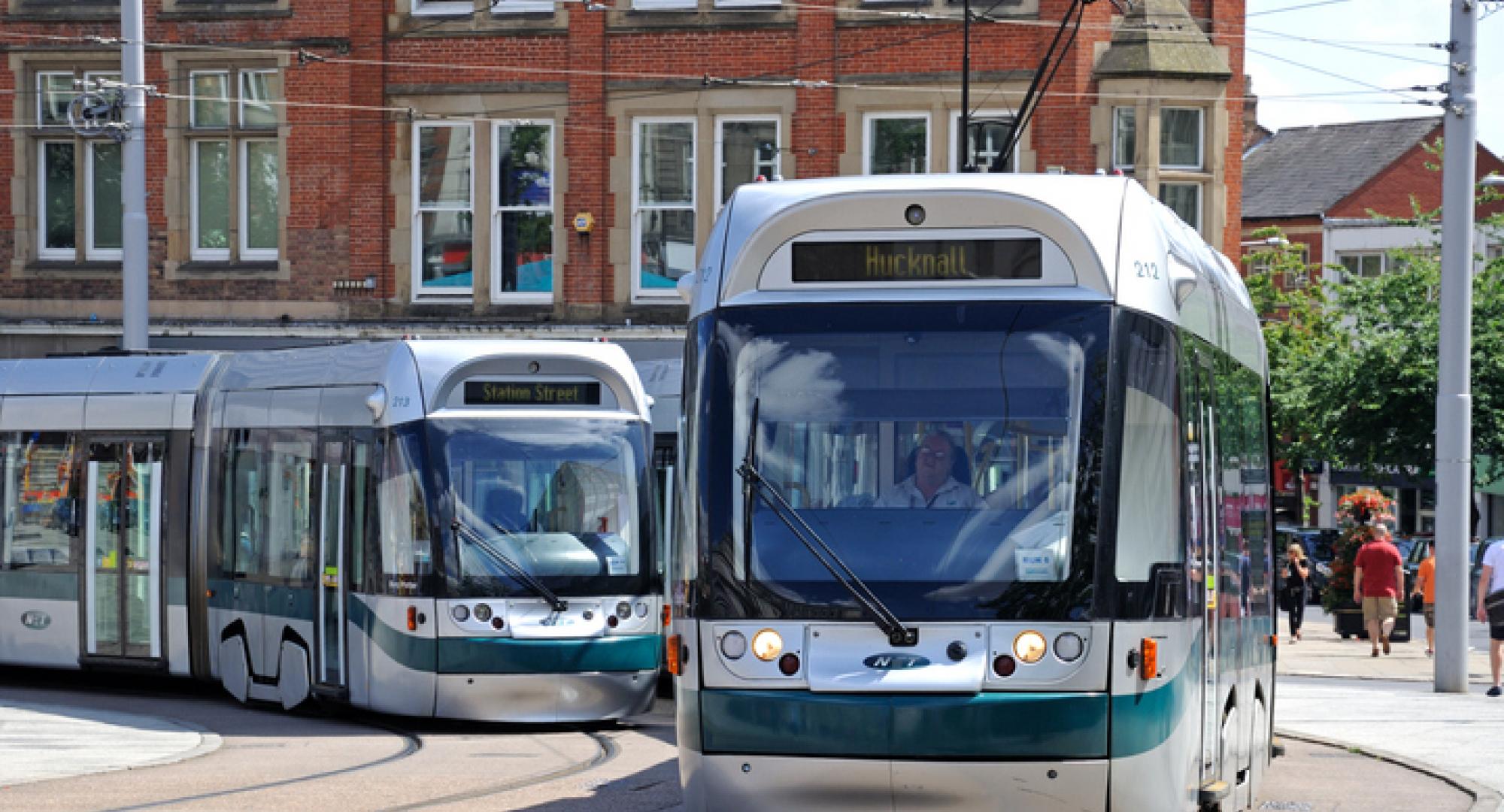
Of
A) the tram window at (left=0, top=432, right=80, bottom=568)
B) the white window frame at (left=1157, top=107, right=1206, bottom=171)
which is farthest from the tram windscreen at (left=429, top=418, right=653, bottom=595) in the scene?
the white window frame at (left=1157, top=107, right=1206, bottom=171)

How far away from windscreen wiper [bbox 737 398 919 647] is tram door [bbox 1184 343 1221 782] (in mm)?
1307

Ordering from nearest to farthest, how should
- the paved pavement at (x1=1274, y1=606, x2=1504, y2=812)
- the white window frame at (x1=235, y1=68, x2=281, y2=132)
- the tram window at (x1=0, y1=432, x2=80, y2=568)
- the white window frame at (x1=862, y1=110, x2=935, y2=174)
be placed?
the paved pavement at (x1=1274, y1=606, x2=1504, y2=812), the tram window at (x1=0, y1=432, x2=80, y2=568), the white window frame at (x1=862, y1=110, x2=935, y2=174), the white window frame at (x1=235, y1=68, x2=281, y2=132)

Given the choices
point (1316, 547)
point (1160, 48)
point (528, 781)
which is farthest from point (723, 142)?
point (1316, 547)

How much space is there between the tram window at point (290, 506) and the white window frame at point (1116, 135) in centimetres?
1405

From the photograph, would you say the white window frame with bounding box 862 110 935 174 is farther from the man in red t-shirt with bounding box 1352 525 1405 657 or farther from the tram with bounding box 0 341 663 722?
the tram with bounding box 0 341 663 722

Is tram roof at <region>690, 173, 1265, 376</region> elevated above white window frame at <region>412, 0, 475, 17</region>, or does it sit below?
below

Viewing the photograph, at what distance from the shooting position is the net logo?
855 centimetres

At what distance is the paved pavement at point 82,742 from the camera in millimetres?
13086

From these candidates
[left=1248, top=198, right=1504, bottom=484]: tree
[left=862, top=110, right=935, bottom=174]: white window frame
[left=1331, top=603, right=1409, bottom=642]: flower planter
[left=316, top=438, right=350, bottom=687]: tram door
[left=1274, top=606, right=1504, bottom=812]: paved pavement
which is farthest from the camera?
[left=1248, top=198, right=1504, bottom=484]: tree

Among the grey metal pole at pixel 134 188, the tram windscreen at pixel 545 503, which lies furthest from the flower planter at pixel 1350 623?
the tram windscreen at pixel 545 503

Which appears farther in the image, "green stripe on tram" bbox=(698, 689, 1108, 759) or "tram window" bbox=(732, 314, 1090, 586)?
"tram window" bbox=(732, 314, 1090, 586)

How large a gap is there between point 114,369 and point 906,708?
12328 millimetres

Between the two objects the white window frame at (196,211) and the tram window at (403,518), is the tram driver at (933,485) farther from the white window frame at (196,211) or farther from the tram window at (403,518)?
the white window frame at (196,211)

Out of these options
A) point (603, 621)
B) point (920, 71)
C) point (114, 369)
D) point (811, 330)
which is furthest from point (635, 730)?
point (920, 71)
